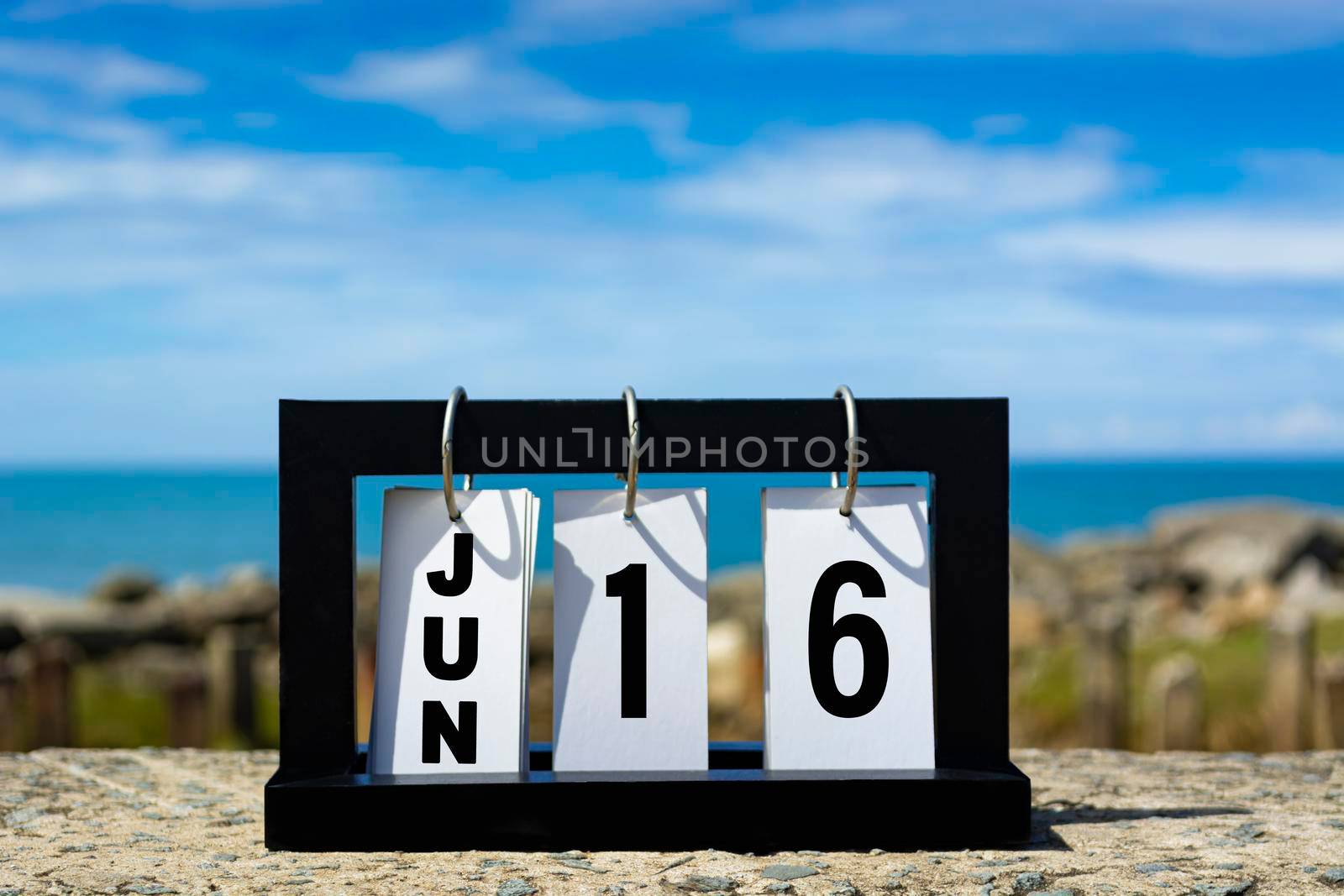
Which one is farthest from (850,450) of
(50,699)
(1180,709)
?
(50,699)

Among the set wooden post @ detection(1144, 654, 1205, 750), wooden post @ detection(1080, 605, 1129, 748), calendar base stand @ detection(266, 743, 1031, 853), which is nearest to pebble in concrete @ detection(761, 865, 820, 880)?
calendar base stand @ detection(266, 743, 1031, 853)

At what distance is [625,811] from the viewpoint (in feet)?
8.80

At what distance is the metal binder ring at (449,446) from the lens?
8.71ft

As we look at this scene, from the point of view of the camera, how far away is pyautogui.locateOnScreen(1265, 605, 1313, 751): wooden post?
7.59 meters

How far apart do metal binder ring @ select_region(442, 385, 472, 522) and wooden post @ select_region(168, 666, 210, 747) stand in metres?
5.74

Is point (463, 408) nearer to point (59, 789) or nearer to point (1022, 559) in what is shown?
point (59, 789)

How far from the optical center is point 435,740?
8.89 feet

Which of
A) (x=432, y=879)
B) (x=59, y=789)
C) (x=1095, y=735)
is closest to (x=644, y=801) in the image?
(x=432, y=879)

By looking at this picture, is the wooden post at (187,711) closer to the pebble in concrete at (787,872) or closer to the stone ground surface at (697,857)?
the stone ground surface at (697,857)

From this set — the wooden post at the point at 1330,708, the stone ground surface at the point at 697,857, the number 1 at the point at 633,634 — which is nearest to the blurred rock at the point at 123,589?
the wooden post at the point at 1330,708

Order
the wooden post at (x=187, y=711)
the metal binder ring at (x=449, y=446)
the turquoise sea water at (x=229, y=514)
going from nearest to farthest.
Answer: the metal binder ring at (x=449, y=446) → the wooden post at (x=187, y=711) → the turquoise sea water at (x=229, y=514)

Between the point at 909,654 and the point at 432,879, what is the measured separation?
43.0 inches

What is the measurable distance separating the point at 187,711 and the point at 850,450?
6316 mm

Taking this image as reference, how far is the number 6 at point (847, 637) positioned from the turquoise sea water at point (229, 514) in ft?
75.5
